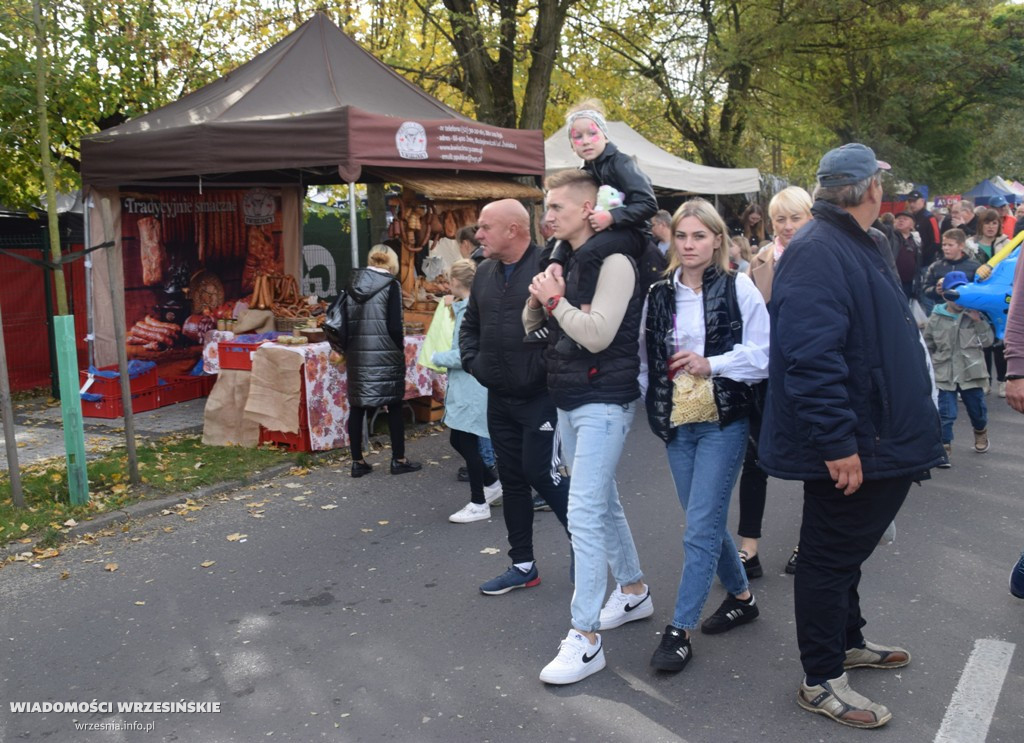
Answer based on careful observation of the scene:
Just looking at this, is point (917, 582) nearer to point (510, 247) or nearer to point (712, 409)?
point (712, 409)

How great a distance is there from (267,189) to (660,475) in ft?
20.9

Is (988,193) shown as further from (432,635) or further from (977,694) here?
(432,635)

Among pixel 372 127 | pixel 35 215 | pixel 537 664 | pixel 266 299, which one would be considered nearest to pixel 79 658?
pixel 537 664

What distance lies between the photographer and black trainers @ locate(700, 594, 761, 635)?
13.9 ft

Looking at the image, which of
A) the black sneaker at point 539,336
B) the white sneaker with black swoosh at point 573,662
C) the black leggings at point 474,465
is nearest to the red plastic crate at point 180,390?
the black leggings at point 474,465

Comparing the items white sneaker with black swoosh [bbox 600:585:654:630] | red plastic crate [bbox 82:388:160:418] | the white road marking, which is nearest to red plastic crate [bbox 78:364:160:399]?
red plastic crate [bbox 82:388:160:418]

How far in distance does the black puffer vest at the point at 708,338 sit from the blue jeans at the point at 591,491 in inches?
5.4

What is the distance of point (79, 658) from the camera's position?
14.0 feet

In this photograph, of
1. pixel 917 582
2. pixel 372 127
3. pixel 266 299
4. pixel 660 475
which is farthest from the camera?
pixel 266 299

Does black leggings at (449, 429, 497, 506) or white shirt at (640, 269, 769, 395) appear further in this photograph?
black leggings at (449, 429, 497, 506)

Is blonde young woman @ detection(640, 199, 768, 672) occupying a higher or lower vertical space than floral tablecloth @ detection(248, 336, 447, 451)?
higher

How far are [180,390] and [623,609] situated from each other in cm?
728

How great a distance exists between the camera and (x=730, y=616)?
4.27 meters

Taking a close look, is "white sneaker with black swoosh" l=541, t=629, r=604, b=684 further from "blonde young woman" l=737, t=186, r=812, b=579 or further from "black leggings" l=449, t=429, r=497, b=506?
"black leggings" l=449, t=429, r=497, b=506
